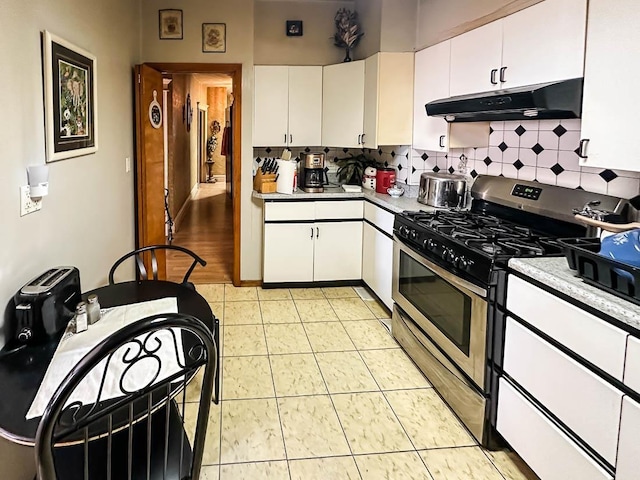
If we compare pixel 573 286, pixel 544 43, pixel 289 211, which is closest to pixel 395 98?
pixel 289 211

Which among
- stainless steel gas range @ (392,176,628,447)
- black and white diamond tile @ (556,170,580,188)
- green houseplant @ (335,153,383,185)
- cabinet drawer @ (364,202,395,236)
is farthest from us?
green houseplant @ (335,153,383,185)

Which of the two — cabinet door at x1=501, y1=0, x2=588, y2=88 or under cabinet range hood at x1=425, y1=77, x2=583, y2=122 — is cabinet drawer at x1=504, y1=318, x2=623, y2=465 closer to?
under cabinet range hood at x1=425, y1=77, x2=583, y2=122

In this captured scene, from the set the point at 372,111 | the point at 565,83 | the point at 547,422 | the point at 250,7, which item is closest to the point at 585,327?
the point at 547,422

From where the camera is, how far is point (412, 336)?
346cm

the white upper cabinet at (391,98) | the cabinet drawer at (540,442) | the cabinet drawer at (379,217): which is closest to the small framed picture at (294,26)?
the white upper cabinet at (391,98)

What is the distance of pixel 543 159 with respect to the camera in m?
3.04

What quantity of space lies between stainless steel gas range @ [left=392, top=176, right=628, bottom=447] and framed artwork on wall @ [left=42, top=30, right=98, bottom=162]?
76.6 inches

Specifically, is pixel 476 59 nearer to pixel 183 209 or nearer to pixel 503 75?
pixel 503 75

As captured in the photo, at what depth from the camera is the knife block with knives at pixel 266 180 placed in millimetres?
4883

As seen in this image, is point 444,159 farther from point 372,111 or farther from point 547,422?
point 547,422

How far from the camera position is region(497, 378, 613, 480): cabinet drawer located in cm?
194

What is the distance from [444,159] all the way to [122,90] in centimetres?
248

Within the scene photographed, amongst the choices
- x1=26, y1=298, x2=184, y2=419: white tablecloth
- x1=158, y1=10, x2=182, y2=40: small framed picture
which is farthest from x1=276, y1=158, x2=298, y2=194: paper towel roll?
x1=26, y1=298, x2=184, y2=419: white tablecloth

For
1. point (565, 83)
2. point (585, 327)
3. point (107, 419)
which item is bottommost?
point (107, 419)
